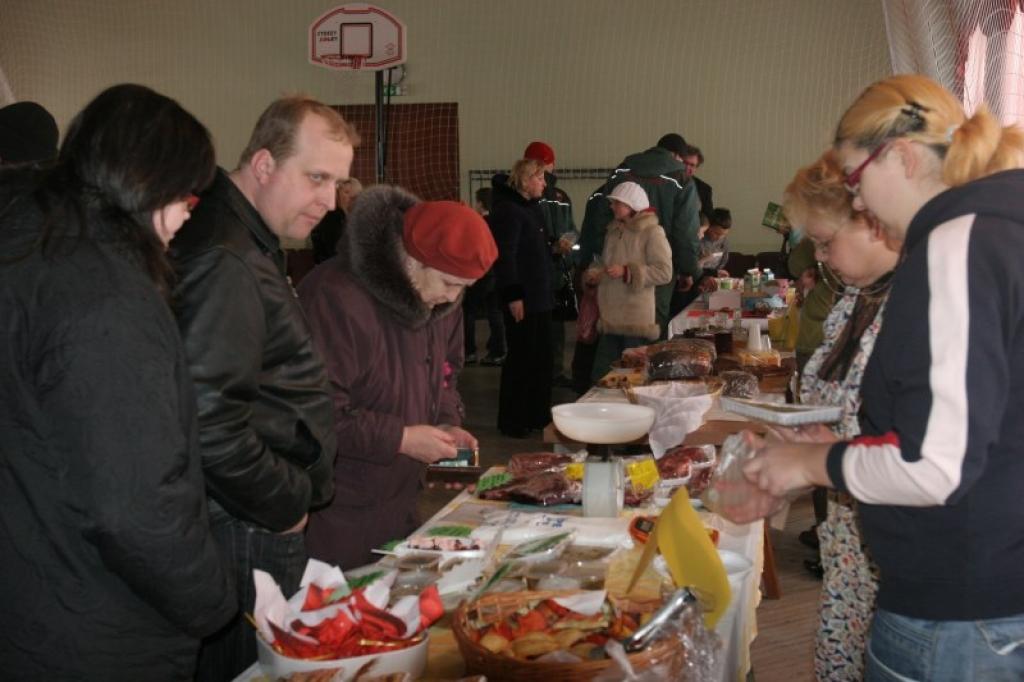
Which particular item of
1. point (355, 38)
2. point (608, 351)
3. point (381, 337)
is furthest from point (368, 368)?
point (355, 38)

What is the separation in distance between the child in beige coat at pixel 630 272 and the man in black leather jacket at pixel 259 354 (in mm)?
3321

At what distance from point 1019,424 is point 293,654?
0.97 meters

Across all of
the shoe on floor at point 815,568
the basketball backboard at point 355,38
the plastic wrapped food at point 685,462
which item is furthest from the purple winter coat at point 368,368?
the basketball backboard at point 355,38

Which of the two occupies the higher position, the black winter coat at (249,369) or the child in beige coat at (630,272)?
the black winter coat at (249,369)

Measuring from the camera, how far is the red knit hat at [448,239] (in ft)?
7.82

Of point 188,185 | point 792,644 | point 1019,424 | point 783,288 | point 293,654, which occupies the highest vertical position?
point 188,185

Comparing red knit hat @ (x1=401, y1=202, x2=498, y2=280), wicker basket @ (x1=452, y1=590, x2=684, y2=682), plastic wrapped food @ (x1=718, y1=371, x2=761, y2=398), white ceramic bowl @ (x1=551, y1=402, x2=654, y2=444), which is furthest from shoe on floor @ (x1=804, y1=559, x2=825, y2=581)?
wicker basket @ (x1=452, y1=590, x2=684, y2=682)

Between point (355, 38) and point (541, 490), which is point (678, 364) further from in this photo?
point (355, 38)

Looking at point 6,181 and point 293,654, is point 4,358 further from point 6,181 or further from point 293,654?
point 293,654

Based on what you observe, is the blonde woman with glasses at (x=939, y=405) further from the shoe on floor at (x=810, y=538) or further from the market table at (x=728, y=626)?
the shoe on floor at (x=810, y=538)

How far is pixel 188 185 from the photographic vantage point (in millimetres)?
1487

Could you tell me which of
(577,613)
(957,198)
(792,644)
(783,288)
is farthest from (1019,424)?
(783,288)

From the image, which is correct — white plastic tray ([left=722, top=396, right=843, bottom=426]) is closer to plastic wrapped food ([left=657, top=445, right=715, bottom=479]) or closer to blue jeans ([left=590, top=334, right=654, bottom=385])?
plastic wrapped food ([left=657, top=445, right=715, bottom=479])

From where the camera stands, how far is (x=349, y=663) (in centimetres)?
131
